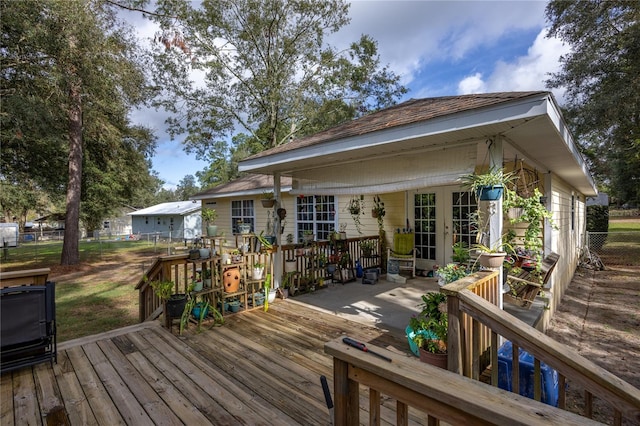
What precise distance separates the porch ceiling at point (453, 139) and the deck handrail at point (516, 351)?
1.42m

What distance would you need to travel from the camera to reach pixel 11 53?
22.5 feet

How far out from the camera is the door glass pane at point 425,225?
7.11 meters

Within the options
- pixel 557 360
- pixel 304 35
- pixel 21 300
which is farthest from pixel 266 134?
pixel 557 360

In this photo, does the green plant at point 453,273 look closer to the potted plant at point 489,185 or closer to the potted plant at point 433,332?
the potted plant at point 433,332

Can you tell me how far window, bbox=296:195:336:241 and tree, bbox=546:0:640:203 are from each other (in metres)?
9.05

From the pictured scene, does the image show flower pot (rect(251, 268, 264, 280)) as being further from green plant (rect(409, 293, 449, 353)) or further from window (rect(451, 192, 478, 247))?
window (rect(451, 192, 478, 247))

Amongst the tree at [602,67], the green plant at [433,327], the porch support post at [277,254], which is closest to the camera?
the green plant at [433,327]

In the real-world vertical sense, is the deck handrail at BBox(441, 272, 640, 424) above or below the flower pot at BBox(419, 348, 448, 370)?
above

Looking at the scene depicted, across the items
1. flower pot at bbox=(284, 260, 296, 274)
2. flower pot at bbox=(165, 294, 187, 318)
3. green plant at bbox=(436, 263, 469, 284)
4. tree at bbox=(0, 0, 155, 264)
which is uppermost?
tree at bbox=(0, 0, 155, 264)

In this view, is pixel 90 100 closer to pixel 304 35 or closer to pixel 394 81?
pixel 304 35

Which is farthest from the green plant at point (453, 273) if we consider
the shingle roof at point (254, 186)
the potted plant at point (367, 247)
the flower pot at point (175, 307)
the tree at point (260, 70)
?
the tree at point (260, 70)

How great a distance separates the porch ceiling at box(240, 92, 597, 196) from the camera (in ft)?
8.84

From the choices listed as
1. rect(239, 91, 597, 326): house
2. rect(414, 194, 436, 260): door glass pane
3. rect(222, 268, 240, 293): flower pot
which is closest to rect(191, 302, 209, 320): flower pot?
rect(222, 268, 240, 293): flower pot

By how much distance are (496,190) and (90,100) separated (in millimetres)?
10806
